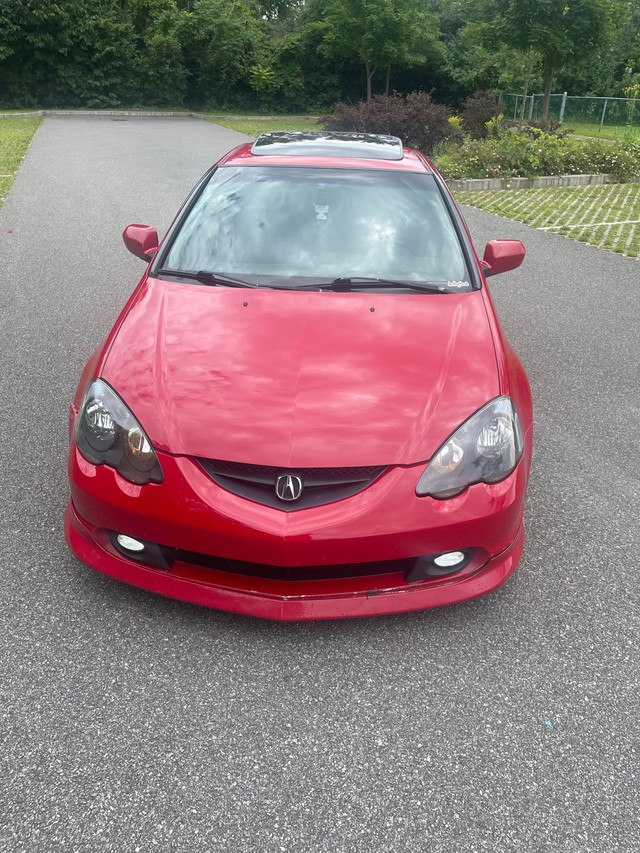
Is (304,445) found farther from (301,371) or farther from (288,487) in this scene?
(301,371)

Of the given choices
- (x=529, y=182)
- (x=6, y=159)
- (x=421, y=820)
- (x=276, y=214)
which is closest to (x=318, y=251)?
(x=276, y=214)

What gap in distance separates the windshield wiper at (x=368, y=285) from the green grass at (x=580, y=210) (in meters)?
6.33

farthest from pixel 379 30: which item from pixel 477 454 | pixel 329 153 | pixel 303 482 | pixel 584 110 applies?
pixel 303 482

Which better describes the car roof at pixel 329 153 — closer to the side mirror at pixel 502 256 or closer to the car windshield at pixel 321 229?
the car windshield at pixel 321 229

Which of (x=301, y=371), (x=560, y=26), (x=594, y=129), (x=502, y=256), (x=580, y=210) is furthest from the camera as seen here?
(x=594, y=129)

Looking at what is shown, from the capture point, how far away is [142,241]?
4.04 meters

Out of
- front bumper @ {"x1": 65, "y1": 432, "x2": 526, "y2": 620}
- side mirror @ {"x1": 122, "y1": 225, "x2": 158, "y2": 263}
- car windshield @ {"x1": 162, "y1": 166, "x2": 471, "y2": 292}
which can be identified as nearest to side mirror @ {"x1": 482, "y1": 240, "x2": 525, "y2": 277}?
car windshield @ {"x1": 162, "y1": 166, "x2": 471, "y2": 292}

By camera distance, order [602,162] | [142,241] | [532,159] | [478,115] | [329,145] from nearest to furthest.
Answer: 1. [142,241]
2. [329,145]
3. [532,159]
4. [602,162]
5. [478,115]

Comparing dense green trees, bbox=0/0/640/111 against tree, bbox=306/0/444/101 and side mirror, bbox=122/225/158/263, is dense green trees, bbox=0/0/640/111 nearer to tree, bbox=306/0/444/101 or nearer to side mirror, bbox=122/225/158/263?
tree, bbox=306/0/444/101

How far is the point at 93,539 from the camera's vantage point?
104 inches

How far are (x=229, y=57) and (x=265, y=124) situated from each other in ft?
28.8

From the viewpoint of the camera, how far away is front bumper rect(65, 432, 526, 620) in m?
2.33

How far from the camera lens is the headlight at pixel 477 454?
2424mm

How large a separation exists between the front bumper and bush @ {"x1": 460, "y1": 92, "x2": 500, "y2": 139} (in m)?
16.3
